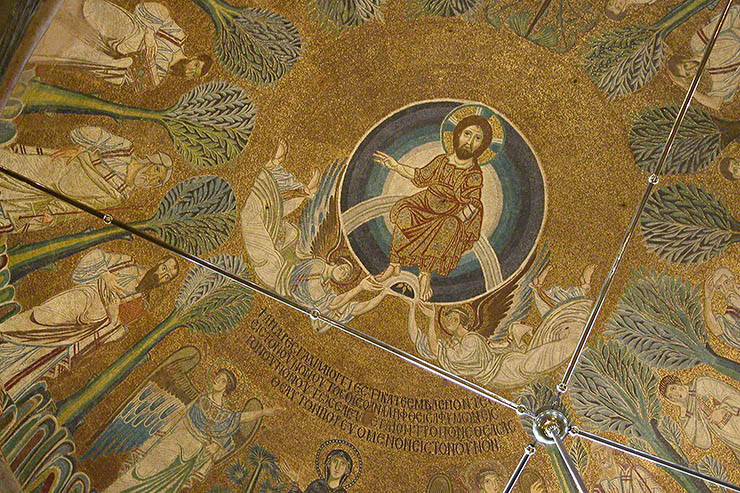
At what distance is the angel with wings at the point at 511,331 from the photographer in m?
9.05

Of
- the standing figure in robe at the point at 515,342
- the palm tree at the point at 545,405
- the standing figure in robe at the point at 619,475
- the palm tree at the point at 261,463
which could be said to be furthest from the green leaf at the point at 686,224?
the palm tree at the point at 261,463

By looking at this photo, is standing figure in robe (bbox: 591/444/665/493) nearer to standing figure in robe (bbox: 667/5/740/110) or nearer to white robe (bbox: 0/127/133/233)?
standing figure in robe (bbox: 667/5/740/110)

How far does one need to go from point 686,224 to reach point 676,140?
3.05ft

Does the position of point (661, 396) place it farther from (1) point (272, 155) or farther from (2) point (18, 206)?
(2) point (18, 206)

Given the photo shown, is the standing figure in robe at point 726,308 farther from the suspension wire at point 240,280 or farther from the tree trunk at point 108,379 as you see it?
the tree trunk at point 108,379

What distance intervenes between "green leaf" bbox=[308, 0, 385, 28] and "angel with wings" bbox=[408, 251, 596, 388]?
3.33 m

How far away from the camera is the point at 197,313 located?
871 centimetres

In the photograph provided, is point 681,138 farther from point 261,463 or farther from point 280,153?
point 261,463

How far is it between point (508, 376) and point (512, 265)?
1.32m

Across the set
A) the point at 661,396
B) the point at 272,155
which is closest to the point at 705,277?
the point at 661,396

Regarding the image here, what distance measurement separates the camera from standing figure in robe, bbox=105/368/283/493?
840cm

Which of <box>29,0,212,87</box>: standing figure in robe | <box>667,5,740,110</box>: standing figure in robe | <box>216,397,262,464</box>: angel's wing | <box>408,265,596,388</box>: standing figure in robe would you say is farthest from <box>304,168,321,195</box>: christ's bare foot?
<box>667,5,740,110</box>: standing figure in robe

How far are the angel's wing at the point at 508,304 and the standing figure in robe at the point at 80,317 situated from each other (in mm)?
3652

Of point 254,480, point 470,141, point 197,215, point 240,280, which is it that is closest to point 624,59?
point 470,141
